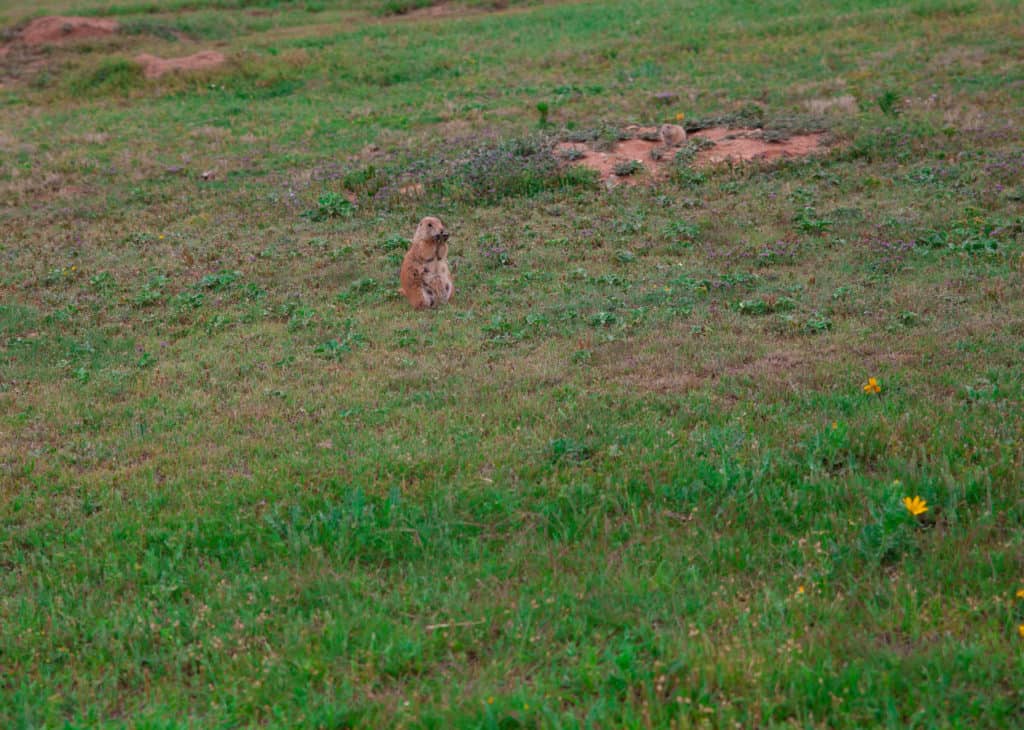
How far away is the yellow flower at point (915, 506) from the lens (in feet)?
17.7

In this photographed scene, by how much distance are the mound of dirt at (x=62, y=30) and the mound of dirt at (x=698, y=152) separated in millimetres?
22231

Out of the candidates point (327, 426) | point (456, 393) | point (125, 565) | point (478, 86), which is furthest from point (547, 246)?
point (478, 86)

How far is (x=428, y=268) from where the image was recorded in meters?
11.5

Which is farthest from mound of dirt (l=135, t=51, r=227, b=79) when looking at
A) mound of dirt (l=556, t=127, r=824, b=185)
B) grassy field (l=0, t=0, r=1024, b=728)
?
mound of dirt (l=556, t=127, r=824, b=185)

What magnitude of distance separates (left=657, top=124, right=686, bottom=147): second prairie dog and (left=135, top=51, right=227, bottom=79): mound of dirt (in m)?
15.7

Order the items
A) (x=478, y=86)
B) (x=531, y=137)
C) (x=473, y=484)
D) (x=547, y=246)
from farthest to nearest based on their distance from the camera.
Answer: (x=478, y=86) < (x=531, y=137) < (x=547, y=246) < (x=473, y=484)

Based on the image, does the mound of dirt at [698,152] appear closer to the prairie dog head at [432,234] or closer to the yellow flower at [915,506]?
the prairie dog head at [432,234]

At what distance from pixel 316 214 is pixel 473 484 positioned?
34.6 feet

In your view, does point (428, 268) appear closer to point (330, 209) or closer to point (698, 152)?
point (330, 209)

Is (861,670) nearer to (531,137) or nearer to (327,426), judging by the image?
(327,426)

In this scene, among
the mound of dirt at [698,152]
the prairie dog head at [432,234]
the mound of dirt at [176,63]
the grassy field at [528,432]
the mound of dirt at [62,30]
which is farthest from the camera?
the mound of dirt at [62,30]

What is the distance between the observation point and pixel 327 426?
7.86 m

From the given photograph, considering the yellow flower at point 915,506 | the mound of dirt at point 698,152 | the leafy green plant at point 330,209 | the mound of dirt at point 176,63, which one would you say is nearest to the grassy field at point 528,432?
the leafy green plant at point 330,209

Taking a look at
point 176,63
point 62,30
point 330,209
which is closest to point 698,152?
point 330,209
